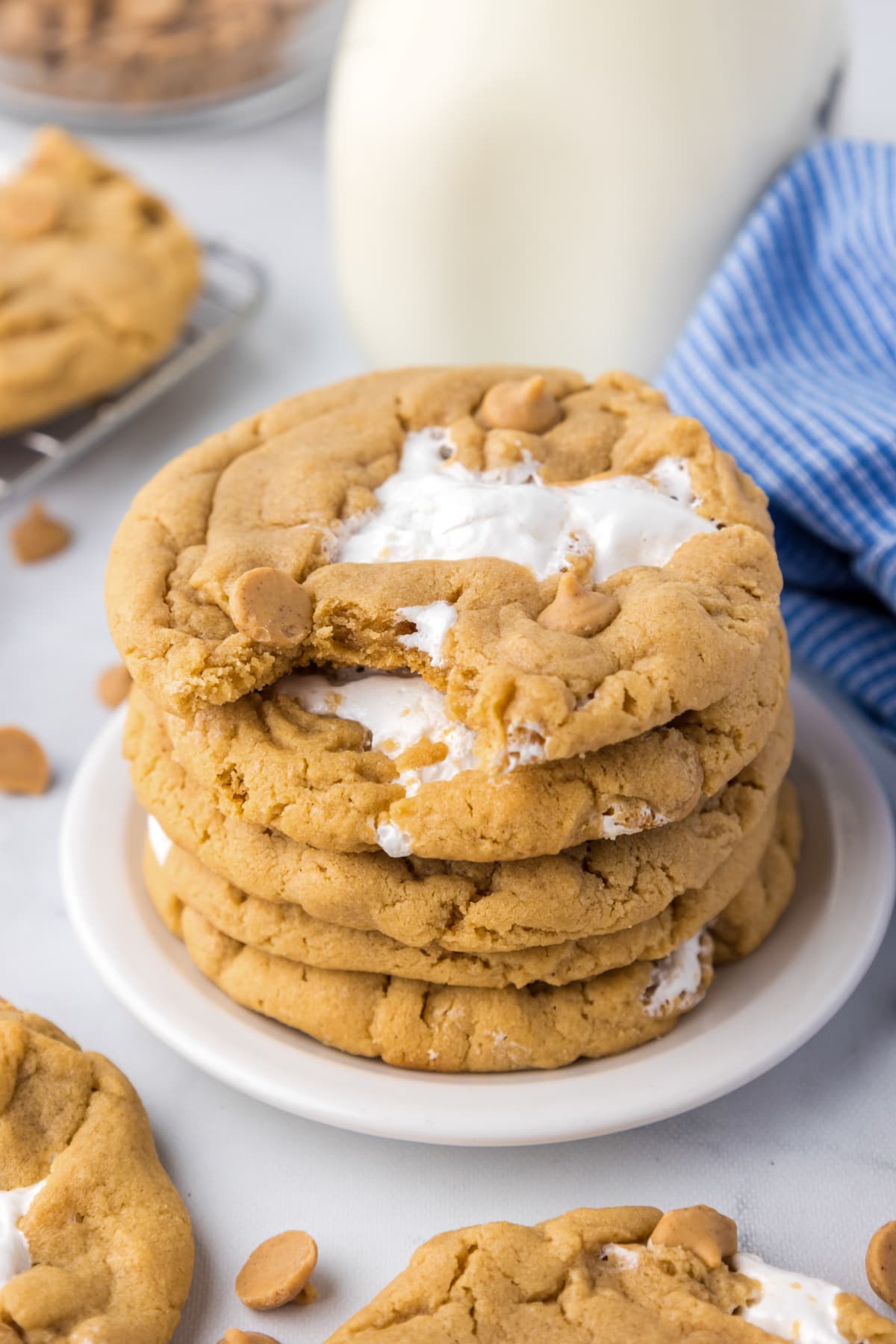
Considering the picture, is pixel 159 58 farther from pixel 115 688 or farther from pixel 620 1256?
pixel 620 1256

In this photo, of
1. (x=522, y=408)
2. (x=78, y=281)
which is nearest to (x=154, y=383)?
(x=78, y=281)

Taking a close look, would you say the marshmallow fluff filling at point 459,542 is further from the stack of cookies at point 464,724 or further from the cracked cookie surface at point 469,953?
the cracked cookie surface at point 469,953

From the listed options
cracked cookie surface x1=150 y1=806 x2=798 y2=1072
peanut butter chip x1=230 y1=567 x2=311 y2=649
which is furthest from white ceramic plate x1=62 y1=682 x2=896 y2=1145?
peanut butter chip x1=230 y1=567 x2=311 y2=649

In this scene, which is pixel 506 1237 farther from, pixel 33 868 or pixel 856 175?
pixel 856 175

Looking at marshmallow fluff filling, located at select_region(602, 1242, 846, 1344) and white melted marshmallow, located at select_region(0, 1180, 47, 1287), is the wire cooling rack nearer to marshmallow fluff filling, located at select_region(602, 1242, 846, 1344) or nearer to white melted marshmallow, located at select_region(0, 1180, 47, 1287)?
white melted marshmallow, located at select_region(0, 1180, 47, 1287)

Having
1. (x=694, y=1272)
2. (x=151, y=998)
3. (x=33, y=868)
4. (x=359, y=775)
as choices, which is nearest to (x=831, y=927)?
(x=694, y=1272)

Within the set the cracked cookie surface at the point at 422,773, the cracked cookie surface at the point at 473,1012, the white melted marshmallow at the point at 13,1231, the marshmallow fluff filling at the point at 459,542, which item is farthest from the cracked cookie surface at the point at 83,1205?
the marshmallow fluff filling at the point at 459,542

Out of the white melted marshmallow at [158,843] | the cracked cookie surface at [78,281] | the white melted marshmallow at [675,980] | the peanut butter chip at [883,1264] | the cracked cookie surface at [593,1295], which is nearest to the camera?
the cracked cookie surface at [593,1295]
